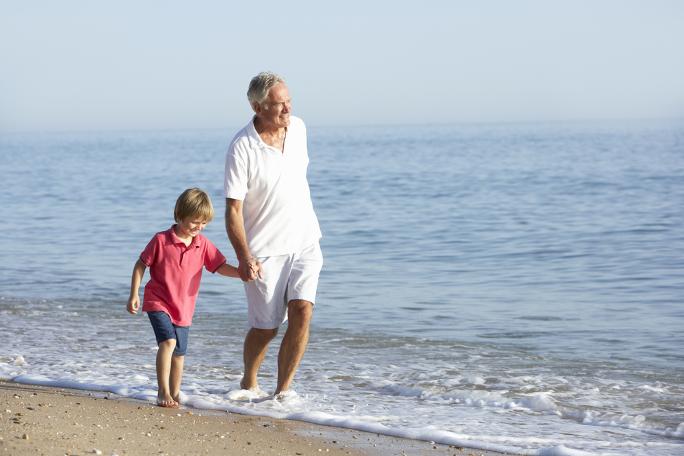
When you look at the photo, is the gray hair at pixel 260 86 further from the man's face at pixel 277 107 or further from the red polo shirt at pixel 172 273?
the red polo shirt at pixel 172 273

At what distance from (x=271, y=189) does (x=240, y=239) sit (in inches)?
12.2

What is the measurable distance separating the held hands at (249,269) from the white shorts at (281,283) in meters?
0.08

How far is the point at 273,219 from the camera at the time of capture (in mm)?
5500

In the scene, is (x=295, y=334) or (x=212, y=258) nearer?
(x=212, y=258)

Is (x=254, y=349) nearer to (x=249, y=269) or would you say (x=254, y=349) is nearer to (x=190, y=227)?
(x=249, y=269)

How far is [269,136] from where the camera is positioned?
5.47m

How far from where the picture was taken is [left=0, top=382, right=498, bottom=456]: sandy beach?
4449 mm

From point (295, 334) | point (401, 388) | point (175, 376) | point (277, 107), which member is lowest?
point (401, 388)

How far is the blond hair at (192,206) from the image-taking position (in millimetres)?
5238

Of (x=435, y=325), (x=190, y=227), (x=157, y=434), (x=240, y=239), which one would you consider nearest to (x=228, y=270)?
(x=240, y=239)

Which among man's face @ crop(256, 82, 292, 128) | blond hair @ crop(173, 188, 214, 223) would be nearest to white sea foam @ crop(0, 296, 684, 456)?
blond hair @ crop(173, 188, 214, 223)

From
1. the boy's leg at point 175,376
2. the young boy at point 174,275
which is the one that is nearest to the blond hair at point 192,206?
the young boy at point 174,275

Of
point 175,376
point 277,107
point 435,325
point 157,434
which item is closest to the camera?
point 157,434

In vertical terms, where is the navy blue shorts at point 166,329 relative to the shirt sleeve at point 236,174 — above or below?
below
